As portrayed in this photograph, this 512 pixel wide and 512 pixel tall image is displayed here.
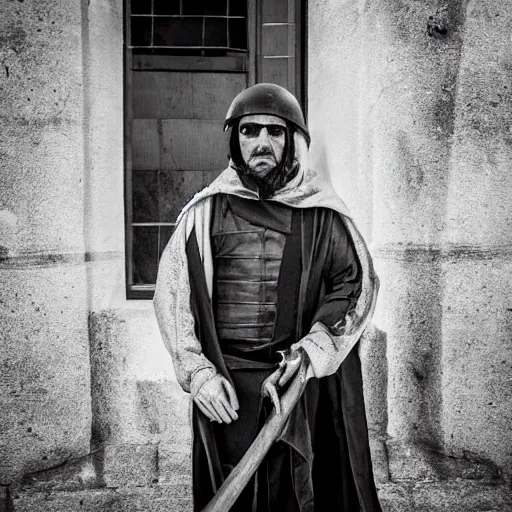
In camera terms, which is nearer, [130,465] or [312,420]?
[312,420]

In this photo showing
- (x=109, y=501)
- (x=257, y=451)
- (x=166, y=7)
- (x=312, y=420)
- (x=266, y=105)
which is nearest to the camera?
(x=257, y=451)

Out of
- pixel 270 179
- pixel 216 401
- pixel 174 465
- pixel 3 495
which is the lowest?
pixel 3 495

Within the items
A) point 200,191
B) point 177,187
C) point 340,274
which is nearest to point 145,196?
point 177,187

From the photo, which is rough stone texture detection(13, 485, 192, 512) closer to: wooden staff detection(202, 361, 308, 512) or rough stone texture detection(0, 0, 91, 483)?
rough stone texture detection(0, 0, 91, 483)

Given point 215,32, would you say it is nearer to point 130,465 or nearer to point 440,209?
point 440,209

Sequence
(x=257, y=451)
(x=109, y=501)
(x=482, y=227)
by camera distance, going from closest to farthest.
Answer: (x=257, y=451), (x=109, y=501), (x=482, y=227)

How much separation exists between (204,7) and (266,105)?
62.1 inches

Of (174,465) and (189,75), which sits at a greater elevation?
(189,75)

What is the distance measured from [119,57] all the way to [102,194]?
0.77 meters

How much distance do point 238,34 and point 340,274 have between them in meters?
1.80

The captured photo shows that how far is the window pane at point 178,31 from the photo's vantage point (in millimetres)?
3193

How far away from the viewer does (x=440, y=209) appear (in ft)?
9.42

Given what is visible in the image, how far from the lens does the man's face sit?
1.96 m

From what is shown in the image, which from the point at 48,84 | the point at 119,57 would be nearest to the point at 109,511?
the point at 48,84
